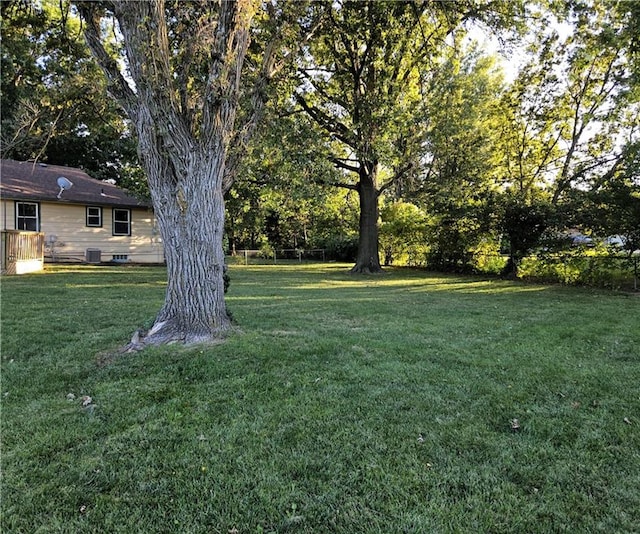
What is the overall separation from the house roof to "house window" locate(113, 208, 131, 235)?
1.89ft

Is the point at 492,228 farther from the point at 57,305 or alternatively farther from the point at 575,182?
the point at 57,305

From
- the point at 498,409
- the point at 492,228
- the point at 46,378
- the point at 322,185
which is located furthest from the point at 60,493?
the point at 492,228

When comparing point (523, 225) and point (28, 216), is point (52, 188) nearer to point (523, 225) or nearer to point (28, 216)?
point (28, 216)

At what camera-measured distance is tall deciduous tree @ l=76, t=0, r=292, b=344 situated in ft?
15.9

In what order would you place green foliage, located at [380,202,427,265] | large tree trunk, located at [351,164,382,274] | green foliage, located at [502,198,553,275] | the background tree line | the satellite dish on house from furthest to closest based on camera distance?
green foliage, located at [380,202,427,265], the satellite dish on house, large tree trunk, located at [351,164,382,274], green foliage, located at [502,198,553,275], the background tree line

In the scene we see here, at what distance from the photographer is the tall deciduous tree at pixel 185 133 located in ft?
15.9

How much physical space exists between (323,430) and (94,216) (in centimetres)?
1890

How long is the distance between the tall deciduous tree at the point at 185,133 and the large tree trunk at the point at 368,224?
11.2 meters

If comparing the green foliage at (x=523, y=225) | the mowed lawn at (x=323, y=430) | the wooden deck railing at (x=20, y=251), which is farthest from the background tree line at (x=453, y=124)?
the mowed lawn at (x=323, y=430)

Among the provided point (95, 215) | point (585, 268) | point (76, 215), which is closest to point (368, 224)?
point (585, 268)

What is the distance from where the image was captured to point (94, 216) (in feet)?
60.4

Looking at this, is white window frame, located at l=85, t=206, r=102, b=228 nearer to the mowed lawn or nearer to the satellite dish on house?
the satellite dish on house

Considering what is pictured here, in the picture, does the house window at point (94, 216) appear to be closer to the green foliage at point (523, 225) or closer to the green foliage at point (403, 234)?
the green foliage at point (403, 234)

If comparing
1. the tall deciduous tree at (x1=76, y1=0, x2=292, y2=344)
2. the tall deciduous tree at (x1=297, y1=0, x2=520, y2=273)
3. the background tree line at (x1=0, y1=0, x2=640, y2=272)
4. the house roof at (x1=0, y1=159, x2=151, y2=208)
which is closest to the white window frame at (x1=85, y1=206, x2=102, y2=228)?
the house roof at (x1=0, y1=159, x2=151, y2=208)
